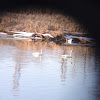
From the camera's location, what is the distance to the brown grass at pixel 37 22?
73.2ft

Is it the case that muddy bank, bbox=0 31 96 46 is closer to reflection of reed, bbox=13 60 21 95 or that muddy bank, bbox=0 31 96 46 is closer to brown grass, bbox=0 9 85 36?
brown grass, bbox=0 9 85 36

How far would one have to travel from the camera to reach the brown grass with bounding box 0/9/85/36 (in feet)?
73.2

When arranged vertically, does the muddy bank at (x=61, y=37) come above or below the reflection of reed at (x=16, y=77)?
above

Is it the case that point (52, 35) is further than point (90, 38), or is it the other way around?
point (52, 35)

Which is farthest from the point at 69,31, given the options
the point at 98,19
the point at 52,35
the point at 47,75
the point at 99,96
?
the point at 99,96

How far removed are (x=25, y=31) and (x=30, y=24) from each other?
1093 mm

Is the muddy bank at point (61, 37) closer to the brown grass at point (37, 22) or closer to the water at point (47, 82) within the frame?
the brown grass at point (37, 22)

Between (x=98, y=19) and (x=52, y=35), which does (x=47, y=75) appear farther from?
(x=52, y=35)

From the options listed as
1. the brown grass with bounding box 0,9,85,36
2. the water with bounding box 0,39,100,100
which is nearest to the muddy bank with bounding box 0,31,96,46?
the brown grass with bounding box 0,9,85,36

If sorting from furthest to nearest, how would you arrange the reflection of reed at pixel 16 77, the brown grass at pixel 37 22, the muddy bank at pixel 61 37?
the brown grass at pixel 37 22
the muddy bank at pixel 61 37
the reflection of reed at pixel 16 77

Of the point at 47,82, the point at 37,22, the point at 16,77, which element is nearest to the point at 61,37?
the point at 37,22

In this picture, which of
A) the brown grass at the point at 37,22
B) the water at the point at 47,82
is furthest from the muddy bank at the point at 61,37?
the water at the point at 47,82

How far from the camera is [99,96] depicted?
4.59 metres

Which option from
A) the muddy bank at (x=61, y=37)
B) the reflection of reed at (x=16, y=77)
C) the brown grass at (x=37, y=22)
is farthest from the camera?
the brown grass at (x=37, y=22)
